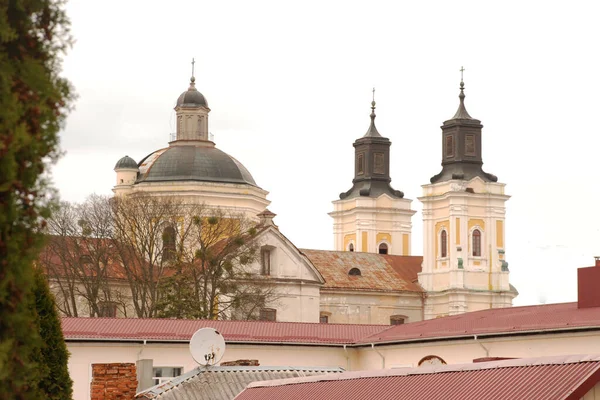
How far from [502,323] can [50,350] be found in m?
24.5

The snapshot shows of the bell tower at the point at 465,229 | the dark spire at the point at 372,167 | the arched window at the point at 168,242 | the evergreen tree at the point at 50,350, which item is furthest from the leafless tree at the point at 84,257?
the evergreen tree at the point at 50,350

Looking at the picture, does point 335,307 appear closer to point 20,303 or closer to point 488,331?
point 488,331

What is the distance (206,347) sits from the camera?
25078 mm

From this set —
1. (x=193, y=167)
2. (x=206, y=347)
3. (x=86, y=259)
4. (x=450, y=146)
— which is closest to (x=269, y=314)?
(x=86, y=259)

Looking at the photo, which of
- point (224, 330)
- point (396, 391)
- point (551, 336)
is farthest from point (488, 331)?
point (396, 391)

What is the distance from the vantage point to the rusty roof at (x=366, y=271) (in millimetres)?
83062

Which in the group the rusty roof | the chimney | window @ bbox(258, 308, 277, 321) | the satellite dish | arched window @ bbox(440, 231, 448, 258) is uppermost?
arched window @ bbox(440, 231, 448, 258)

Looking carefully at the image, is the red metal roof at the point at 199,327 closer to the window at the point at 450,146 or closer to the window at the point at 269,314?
the window at the point at 269,314

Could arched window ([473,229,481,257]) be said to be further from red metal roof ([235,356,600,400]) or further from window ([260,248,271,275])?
red metal roof ([235,356,600,400])

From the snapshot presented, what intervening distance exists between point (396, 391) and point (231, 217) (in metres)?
54.5

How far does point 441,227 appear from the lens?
93.8 meters

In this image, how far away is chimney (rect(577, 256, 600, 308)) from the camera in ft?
120

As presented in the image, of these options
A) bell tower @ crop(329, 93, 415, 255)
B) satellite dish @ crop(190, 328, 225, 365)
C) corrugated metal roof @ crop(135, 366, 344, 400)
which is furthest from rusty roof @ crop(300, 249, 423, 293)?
satellite dish @ crop(190, 328, 225, 365)

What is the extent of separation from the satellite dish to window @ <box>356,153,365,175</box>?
80.9 m
